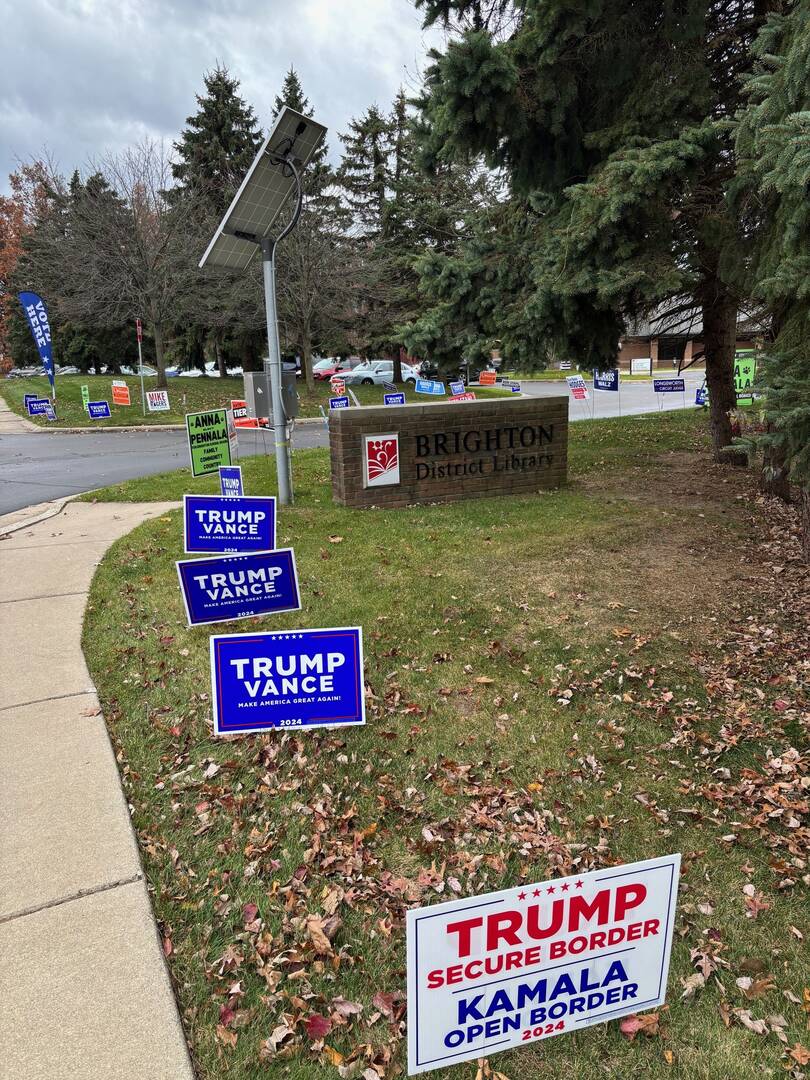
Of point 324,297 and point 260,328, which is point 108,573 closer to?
point 324,297

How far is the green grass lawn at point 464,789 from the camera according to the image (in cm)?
245

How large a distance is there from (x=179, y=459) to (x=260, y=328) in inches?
692

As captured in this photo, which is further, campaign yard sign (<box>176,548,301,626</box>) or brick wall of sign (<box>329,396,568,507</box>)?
brick wall of sign (<box>329,396,568,507</box>)

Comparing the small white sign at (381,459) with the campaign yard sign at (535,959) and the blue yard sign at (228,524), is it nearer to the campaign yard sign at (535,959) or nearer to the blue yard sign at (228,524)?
the blue yard sign at (228,524)

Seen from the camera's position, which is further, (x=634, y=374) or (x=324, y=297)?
(x=634, y=374)

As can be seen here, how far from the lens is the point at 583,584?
640cm

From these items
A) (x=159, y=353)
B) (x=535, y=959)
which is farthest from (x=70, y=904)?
(x=159, y=353)

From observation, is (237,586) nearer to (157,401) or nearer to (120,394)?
(157,401)

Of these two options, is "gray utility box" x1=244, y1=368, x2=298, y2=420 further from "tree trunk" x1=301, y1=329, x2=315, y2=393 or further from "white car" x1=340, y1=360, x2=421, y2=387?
"white car" x1=340, y1=360, x2=421, y2=387

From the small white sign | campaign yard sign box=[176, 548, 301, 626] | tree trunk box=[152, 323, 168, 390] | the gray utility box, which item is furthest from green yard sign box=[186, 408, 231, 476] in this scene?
tree trunk box=[152, 323, 168, 390]

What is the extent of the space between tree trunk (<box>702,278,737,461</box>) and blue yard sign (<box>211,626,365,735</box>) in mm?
8487

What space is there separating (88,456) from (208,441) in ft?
32.4

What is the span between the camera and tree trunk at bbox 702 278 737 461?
395 inches

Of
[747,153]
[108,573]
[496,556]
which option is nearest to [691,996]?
[496,556]
